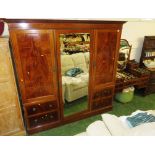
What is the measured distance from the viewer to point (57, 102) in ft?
7.15

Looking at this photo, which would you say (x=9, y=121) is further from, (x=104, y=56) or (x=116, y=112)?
(x=116, y=112)

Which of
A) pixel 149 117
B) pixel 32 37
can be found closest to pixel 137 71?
pixel 149 117

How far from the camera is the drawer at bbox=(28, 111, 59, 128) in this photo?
2127mm

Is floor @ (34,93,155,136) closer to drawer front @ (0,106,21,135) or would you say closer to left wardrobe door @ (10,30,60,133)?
left wardrobe door @ (10,30,60,133)

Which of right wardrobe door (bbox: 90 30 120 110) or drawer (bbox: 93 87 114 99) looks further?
drawer (bbox: 93 87 114 99)

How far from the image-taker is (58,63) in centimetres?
197

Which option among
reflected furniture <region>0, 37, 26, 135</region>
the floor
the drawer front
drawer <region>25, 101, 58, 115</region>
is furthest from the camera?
the floor

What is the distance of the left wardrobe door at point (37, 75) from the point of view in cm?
170

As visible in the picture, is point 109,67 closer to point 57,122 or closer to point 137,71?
point 137,71

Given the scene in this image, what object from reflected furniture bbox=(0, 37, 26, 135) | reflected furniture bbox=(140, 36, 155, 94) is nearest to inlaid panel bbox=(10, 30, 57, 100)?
reflected furniture bbox=(0, 37, 26, 135)

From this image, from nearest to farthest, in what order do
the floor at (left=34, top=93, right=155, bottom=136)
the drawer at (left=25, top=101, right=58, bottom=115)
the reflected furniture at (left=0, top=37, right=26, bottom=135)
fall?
the reflected furniture at (left=0, top=37, right=26, bottom=135) < the drawer at (left=25, top=101, right=58, bottom=115) < the floor at (left=34, top=93, right=155, bottom=136)

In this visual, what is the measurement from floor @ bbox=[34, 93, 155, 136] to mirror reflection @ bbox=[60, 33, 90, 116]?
8.5 inches

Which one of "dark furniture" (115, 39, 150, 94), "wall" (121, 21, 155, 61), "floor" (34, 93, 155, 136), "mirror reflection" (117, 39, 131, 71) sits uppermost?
"wall" (121, 21, 155, 61)
